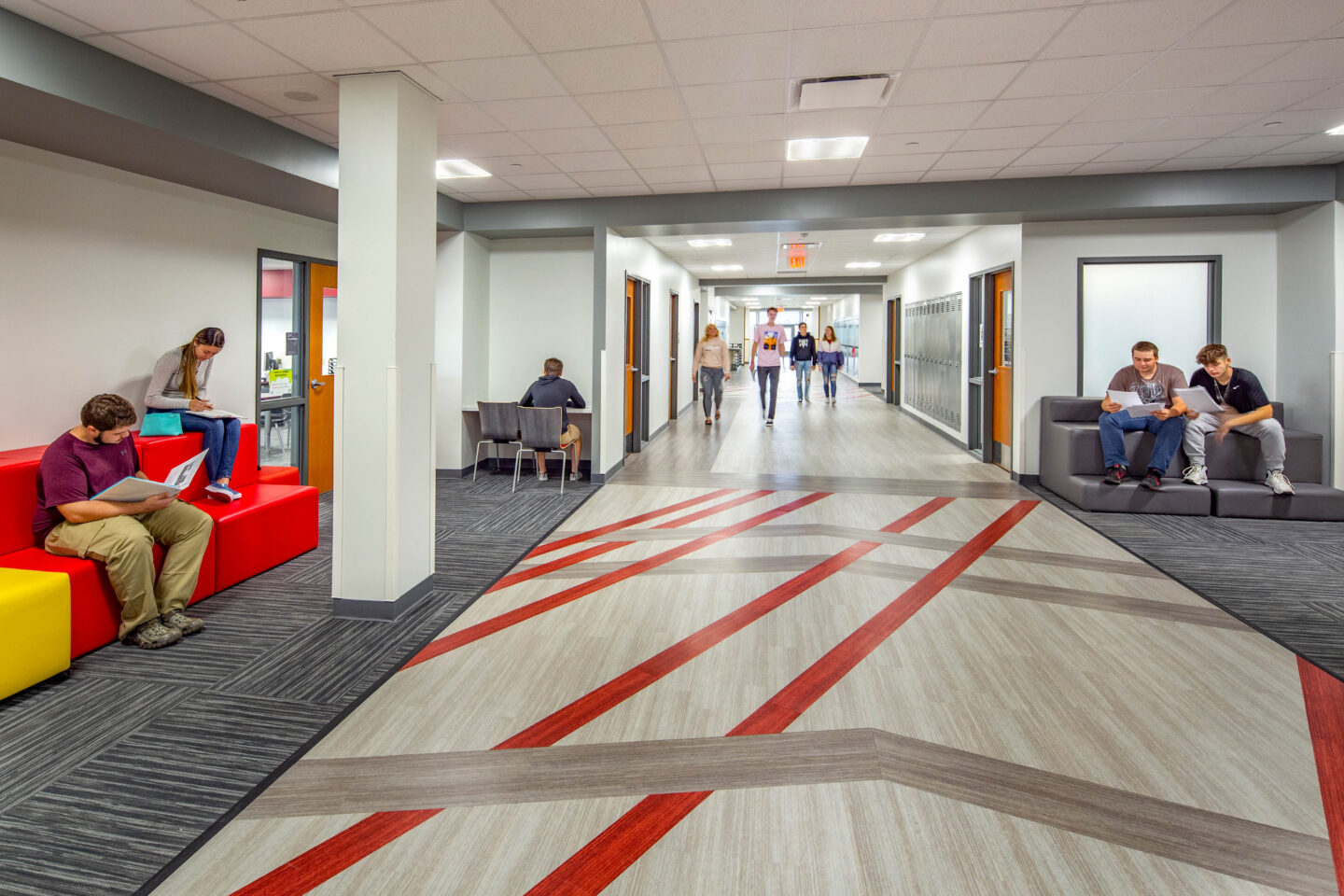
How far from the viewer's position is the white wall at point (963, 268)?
652cm

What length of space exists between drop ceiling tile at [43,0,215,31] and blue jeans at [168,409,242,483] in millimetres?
2009

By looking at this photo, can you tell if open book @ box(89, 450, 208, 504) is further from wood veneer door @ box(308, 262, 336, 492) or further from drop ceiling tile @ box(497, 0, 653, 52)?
wood veneer door @ box(308, 262, 336, 492)

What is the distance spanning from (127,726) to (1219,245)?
743 centimetres

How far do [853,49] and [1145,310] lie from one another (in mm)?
4426

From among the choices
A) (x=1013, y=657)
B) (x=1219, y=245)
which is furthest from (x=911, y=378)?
(x=1013, y=657)

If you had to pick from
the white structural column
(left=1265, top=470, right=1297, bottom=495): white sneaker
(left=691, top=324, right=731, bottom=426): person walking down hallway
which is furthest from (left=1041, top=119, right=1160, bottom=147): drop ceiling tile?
(left=691, top=324, right=731, bottom=426): person walking down hallway

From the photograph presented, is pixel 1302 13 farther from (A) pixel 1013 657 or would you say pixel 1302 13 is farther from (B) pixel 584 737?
(B) pixel 584 737

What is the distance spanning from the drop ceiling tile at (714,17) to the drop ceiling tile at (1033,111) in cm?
160

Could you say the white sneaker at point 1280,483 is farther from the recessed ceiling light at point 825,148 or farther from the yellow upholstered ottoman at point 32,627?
the yellow upholstered ottoman at point 32,627

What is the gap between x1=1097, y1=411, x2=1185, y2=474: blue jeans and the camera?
5.32m

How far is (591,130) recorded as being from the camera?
434cm

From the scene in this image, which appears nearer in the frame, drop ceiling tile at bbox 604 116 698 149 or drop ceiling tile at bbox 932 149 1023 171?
drop ceiling tile at bbox 604 116 698 149

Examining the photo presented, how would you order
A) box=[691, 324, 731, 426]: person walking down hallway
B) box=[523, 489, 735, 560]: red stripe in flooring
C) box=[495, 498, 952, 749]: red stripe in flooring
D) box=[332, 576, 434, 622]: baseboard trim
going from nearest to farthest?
box=[495, 498, 952, 749]: red stripe in flooring
box=[332, 576, 434, 622]: baseboard trim
box=[523, 489, 735, 560]: red stripe in flooring
box=[691, 324, 731, 426]: person walking down hallway

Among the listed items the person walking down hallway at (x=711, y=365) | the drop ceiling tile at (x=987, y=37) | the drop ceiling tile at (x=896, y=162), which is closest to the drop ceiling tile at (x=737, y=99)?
the drop ceiling tile at (x=987, y=37)
